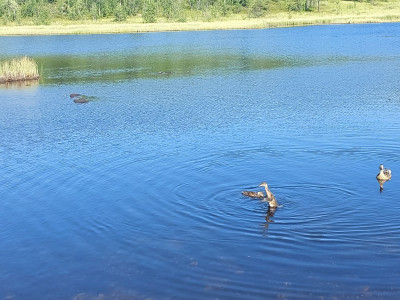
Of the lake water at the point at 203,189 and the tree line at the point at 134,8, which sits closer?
the lake water at the point at 203,189

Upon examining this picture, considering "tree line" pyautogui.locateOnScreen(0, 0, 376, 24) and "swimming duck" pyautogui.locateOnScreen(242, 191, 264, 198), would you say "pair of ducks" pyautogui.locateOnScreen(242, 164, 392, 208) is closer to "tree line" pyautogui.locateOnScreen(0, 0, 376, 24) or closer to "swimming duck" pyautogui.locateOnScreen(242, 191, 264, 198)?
"swimming duck" pyautogui.locateOnScreen(242, 191, 264, 198)

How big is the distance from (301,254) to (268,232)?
1.77 m

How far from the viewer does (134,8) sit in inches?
5807

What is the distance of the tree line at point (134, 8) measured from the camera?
13625cm

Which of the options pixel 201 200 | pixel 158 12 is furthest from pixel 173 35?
pixel 201 200

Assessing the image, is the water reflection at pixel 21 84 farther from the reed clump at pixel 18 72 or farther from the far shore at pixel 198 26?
the far shore at pixel 198 26

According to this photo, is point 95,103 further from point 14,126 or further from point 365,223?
point 365,223

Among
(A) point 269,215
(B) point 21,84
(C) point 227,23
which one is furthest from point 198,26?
(A) point 269,215

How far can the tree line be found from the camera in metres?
136

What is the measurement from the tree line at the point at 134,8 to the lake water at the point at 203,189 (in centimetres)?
9262

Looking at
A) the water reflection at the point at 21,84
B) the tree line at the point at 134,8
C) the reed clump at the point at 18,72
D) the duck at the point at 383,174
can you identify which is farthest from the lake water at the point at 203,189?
the tree line at the point at 134,8

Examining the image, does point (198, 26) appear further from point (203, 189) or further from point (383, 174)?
point (383, 174)

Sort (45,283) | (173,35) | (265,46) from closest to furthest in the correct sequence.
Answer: (45,283) → (265,46) → (173,35)

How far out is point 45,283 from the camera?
1459 cm
